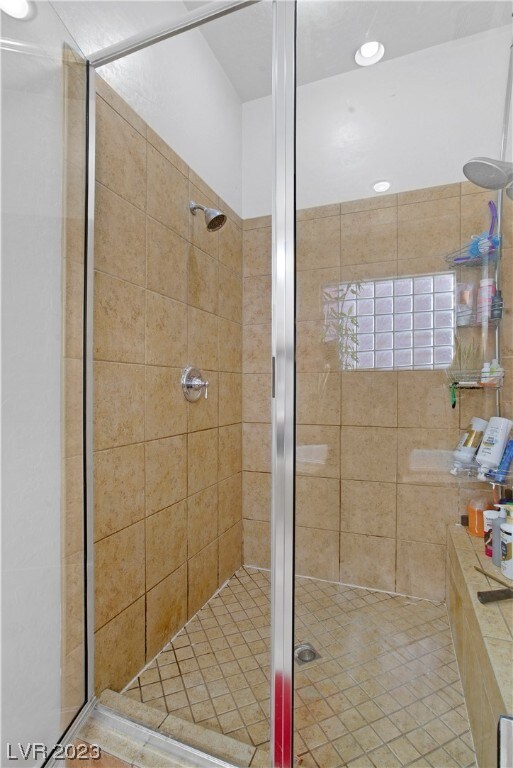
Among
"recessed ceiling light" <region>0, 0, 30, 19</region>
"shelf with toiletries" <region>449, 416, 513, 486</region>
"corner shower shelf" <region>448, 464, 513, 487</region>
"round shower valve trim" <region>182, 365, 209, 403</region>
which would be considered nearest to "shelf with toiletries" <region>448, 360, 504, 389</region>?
"shelf with toiletries" <region>449, 416, 513, 486</region>

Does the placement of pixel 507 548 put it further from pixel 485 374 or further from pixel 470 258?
pixel 470 258

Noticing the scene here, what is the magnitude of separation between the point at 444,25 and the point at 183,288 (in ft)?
3.88

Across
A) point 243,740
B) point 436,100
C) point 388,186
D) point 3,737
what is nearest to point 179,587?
point 243,740

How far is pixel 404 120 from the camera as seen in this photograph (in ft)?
4.06

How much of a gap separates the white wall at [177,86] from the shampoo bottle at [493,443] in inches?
59.7

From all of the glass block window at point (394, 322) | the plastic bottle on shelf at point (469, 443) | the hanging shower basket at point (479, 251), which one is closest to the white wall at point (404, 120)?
the hanging shower basket at point (479, 251)

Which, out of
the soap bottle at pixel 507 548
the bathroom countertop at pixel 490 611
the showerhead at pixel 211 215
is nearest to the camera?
the bathroom countertop at pixel 490 611

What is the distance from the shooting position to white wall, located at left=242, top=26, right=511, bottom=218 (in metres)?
1.13

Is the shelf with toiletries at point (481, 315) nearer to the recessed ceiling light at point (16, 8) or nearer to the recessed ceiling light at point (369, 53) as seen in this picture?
the recessed ceiling light at point (369, 53)

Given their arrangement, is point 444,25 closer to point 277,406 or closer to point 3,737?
point 277,406

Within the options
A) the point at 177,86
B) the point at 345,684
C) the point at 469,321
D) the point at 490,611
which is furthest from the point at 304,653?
the point at 177,86

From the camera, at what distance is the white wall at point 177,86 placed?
1.10m

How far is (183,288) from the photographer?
151 centimetres

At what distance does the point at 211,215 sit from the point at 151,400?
2.56 ft
